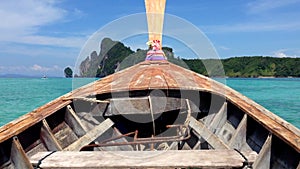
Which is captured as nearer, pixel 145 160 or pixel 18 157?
pixel 145 160

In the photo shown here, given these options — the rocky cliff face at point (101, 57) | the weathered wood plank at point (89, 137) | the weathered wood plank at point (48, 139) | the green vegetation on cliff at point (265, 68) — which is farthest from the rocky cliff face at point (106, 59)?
the green vegetation on cliff at point (265, 68)

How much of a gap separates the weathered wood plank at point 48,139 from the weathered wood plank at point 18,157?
0.55 meters

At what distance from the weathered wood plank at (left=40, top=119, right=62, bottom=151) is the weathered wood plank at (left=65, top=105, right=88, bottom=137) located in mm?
552

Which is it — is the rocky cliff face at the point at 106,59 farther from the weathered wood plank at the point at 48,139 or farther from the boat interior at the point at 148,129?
the weathered wood plank at the point at 48,139

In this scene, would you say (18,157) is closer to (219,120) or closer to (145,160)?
(145,160)

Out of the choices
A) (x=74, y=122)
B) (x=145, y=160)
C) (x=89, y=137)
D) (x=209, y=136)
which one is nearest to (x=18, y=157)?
(x=89, y=137)

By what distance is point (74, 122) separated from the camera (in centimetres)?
429

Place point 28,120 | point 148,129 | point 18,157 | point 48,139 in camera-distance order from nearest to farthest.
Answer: point 18,157
point 28,120
point 48,139
point 148,129

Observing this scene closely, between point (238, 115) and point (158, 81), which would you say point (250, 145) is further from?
point (158, 81)

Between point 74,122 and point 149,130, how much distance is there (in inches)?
55.6

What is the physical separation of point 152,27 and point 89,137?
12.9 feet

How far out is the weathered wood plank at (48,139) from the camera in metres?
3.68

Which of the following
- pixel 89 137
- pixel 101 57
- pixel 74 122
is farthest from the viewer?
pixel 101 57

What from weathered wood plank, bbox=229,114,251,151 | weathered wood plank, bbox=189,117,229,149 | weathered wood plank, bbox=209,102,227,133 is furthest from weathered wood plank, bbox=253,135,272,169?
weathered wood plank, bbox=209,102,227,133
